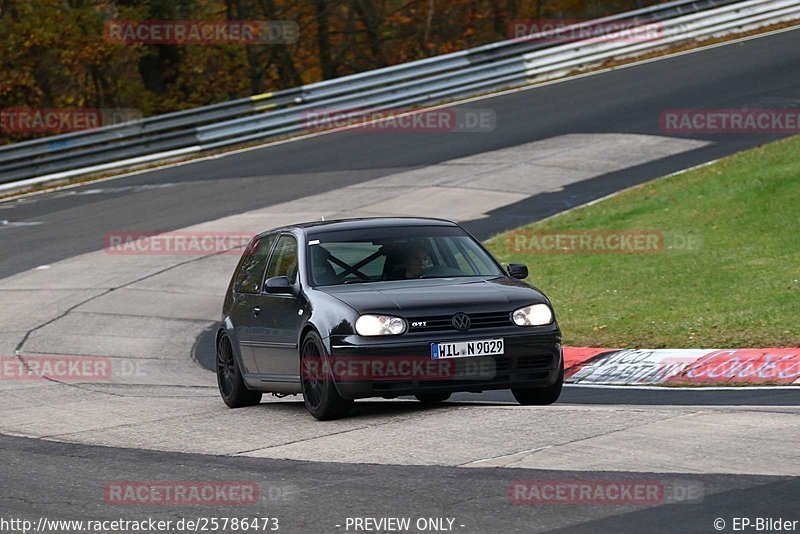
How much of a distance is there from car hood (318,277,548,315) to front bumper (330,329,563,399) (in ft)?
0.73

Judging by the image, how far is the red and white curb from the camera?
11.2 m

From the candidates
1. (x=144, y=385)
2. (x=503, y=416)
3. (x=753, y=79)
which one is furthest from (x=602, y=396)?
(x=753, y=79)

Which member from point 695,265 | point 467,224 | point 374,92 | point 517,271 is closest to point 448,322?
point 517,271

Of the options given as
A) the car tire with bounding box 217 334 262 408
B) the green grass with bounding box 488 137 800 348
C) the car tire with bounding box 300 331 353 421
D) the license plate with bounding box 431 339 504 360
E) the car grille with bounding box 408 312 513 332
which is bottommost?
the green grass with bounding box 488 137 800 348

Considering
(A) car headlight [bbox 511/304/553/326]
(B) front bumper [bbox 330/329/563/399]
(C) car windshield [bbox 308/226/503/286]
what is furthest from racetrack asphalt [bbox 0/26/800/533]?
(C) car windshield [bbox 308/226/503/286]

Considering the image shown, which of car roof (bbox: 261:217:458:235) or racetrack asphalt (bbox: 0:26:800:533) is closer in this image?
racetrack asphalt (bbox: 0:26:800:533)

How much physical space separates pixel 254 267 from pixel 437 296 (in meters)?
2.65

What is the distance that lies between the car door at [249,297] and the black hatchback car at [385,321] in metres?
0.02

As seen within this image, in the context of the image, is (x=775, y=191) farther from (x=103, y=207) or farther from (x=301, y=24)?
(x=301, y=24)

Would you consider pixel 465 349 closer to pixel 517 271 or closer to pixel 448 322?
pixel 448 322

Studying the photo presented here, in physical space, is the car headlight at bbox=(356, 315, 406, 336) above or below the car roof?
below

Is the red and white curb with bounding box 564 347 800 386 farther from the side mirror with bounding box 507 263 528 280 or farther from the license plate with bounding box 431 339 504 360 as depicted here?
the license plate with bounding box 431 339 504 360

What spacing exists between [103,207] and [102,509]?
19.3 meters

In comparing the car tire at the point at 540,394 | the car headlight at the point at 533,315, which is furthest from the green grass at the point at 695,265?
the car headlight at the point at 533,315
